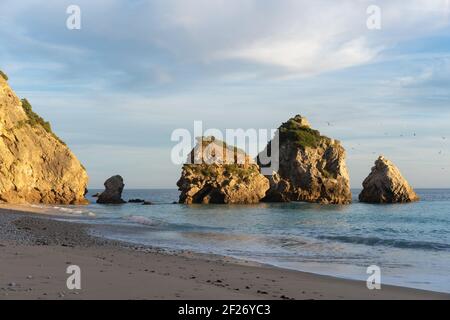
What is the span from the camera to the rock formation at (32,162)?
61125 mm

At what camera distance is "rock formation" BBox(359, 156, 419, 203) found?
90.6 metres

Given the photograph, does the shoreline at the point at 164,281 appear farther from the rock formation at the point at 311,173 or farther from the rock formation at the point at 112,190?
the rock formation at the point at 311,173

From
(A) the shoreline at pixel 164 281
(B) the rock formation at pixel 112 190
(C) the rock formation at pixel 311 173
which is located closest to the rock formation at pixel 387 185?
(C) the rock formation at pixel 311 173

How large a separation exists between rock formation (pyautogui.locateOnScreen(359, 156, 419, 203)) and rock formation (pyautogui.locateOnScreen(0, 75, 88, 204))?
56363 mm

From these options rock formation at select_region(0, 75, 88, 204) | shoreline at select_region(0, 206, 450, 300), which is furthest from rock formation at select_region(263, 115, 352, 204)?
shoreline at select_region(0, 206, 450, 300)

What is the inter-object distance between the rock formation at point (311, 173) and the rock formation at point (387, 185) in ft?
17.2

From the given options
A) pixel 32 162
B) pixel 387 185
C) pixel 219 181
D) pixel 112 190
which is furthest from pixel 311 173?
pixel 32 162

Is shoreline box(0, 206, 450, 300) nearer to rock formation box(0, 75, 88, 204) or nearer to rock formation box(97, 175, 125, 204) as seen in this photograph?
rock formation box(0, 75, 88, 204)

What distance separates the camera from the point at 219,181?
90.2 metres

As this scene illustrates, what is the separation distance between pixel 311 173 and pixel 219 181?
18855mm

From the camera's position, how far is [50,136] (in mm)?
73688

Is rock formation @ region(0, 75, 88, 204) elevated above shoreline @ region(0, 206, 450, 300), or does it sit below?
above
